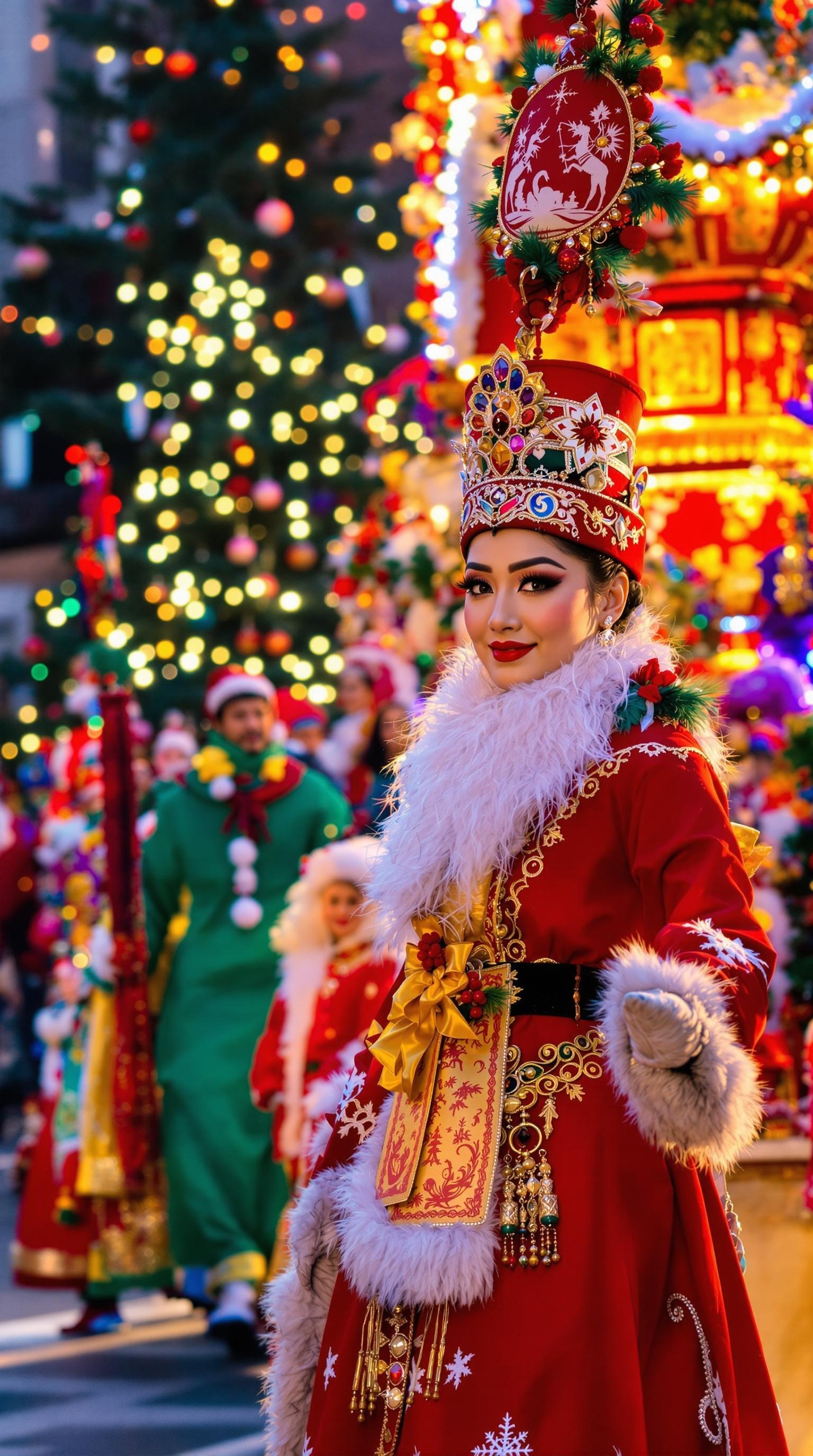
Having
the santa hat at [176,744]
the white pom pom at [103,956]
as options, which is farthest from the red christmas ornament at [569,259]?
the santa hat at [176,744]

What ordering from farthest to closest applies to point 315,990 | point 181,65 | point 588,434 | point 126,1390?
point 181,65
point 315,990
point 126,1390
point 588,434

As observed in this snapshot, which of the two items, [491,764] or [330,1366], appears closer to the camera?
[330,1366]

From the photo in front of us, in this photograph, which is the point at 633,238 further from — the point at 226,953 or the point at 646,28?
the point at 226,953

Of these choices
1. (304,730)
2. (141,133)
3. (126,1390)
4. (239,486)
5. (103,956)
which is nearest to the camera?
(126,1390)

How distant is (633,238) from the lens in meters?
3.29

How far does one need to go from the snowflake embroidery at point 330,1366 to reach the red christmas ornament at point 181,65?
1388 centimetres

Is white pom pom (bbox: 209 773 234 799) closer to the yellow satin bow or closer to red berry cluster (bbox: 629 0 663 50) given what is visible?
the yellow satin bow

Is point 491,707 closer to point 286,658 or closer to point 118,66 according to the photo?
point 286,658

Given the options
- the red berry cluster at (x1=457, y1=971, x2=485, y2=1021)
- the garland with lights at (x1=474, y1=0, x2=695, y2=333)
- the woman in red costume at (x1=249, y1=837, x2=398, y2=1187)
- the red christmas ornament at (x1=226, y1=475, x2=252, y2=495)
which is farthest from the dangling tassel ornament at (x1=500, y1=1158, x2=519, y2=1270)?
the red christmas ornament at (x1=226, y1=475, x2=252, y2=495)

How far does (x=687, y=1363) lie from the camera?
2857 millimetres

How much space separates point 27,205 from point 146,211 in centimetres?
268

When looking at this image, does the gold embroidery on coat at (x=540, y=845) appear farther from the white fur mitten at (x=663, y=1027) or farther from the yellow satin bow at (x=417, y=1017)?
the white fur mitten at (x=663, y=1027)

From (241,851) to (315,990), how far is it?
94 cm

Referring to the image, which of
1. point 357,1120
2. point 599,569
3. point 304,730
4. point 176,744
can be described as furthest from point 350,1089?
point 176,744
